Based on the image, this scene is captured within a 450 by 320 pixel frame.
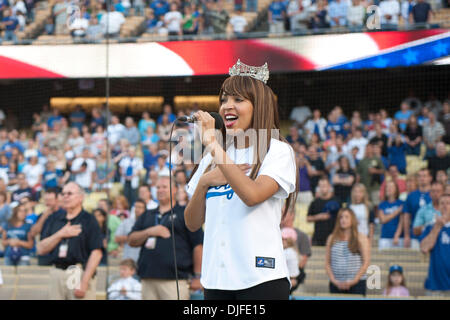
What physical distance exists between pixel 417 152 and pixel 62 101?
22.0ft

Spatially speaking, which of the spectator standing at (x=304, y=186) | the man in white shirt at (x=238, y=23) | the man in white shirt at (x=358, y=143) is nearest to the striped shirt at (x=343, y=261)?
the spectator standing at (x=304, y=186)

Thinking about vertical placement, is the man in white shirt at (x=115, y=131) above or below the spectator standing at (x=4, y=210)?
above

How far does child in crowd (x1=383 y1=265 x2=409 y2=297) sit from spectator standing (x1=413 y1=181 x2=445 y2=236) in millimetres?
745

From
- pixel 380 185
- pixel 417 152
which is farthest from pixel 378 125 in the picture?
pixel 380 185

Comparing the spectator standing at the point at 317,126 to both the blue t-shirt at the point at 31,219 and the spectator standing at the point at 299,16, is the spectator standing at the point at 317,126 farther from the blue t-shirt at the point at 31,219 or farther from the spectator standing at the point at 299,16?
the blue t-shirt at the point at 31,219

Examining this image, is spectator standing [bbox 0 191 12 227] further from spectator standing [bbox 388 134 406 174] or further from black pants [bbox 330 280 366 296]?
spectator standing [bbox 388 134 406 174]

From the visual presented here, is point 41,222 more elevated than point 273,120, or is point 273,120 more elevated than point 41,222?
point 273,120

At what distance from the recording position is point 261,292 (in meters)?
2.44

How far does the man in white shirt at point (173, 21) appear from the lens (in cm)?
1221

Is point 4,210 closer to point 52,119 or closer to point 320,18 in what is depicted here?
point 52,119

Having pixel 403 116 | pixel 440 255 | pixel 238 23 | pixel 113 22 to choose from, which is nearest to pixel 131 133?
pixel 113 22

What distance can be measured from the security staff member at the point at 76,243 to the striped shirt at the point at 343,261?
2300 mm

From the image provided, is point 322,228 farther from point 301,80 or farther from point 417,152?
point 301,80
